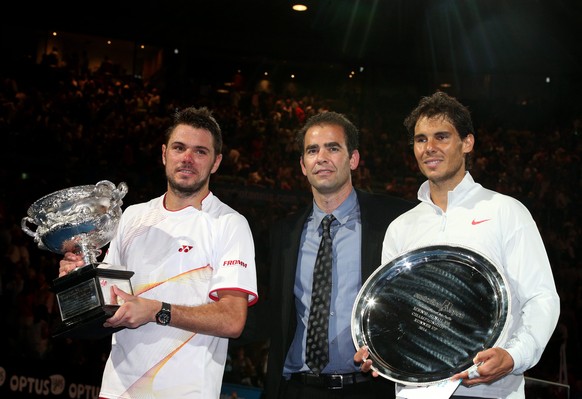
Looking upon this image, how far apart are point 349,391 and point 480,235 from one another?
Answer: 0.95 metres

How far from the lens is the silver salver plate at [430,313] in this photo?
8.05ft

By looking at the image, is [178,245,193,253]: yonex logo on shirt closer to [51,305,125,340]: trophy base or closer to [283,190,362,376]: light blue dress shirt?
[51,305,125,340]: trophy base

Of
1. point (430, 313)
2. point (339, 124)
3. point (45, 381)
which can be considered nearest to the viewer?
point (430, 313)

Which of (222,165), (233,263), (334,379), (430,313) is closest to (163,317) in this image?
(233,263)

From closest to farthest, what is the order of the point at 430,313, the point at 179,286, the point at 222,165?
the point at 430,313, the point at 179,286, the point at 222,165

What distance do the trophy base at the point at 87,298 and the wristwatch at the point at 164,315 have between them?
0.54ft

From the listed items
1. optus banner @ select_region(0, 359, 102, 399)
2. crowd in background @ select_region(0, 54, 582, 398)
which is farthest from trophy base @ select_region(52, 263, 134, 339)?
crowd in background @ select_region(0, 54, 582, 398)

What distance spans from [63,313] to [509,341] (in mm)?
1744

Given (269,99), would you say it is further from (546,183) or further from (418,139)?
(418,139)

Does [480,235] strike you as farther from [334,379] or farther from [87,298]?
[87,298]

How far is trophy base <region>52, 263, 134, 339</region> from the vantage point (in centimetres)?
267

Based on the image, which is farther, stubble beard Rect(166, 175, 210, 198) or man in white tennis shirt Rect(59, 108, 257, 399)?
stubble beard Rect(166, 175, 210, 198)

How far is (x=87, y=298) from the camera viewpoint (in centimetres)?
271

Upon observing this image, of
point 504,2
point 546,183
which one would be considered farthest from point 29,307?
point 504,2
